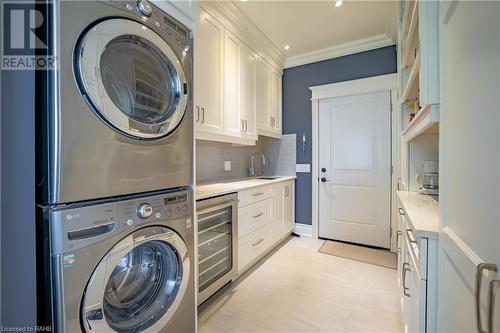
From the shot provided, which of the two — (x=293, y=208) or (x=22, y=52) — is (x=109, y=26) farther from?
(x=293, y=208)

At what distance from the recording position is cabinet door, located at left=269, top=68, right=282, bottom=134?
11.0ft

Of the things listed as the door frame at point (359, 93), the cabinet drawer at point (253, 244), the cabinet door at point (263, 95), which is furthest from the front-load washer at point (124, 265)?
the door frame at point (359, 93)

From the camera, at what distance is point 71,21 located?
81 centimetres

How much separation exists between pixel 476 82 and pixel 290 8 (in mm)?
2275

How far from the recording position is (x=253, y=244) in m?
2.43

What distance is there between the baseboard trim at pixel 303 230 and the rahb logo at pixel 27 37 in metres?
3.35

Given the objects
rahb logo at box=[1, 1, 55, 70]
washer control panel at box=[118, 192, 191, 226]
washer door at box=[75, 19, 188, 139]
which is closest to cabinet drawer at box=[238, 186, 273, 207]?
washer control panel at box=[118, 192, 191, 226]

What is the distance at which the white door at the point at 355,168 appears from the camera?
3012 mm

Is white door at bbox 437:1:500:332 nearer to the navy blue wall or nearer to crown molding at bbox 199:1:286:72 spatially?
crown molding at bbox 199:1:286:72

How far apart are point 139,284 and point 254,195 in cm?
142

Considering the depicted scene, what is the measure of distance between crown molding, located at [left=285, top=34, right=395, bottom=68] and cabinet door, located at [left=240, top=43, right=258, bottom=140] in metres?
0.91

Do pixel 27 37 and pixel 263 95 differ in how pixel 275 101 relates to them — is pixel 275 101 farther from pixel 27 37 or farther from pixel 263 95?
pixel 27 37

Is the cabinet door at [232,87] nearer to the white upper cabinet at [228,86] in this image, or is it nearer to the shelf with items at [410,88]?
the white upper cabinet at [228,86]

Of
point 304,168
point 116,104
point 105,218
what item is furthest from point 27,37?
point 304,168
